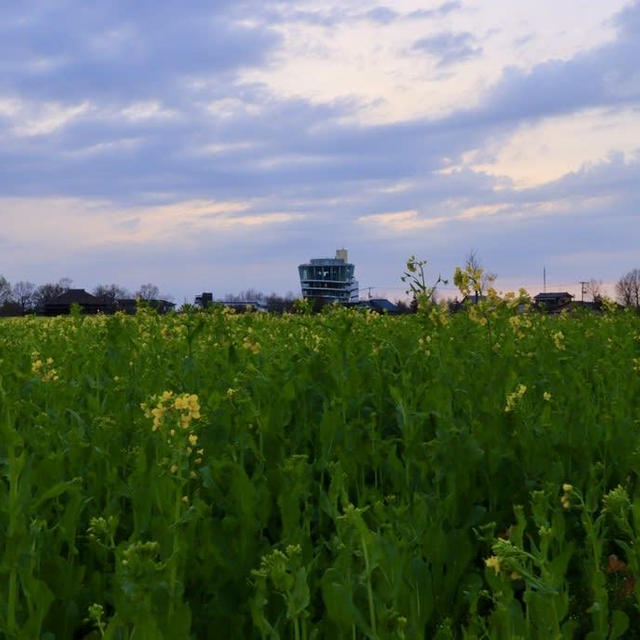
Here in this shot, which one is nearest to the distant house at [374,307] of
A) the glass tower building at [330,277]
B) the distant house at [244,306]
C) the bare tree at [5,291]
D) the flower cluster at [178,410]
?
the distant house at [244,306]

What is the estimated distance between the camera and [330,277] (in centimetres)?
18000

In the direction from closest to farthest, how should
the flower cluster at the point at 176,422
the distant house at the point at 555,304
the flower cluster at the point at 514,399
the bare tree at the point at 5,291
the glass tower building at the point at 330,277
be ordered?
the flower cluster at the point at 176,422 → the flower cluster at the point at 514,399 → the distant house at the point at 555,304 → the bare tree at the point at 5,291 → the glass tower building at the point at 330,277

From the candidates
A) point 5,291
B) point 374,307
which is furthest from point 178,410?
point 5,291

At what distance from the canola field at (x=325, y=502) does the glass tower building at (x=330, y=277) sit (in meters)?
163

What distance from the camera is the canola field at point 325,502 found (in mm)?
2615

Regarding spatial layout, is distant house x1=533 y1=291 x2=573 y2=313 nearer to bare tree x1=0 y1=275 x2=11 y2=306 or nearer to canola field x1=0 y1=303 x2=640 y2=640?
canola field x1=0 y1=303 x2=640 y2=640

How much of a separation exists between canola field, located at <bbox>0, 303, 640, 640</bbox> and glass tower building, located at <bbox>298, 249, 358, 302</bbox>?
536 ft

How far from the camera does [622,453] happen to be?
14.7 ft

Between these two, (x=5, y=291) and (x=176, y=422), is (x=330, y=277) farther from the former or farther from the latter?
(x=176, y=422)

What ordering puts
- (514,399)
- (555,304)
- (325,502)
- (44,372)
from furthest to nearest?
1. (555,304)
2. (44,372)
3. (514,399)
4. (325,502)

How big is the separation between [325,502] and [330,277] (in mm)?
176955

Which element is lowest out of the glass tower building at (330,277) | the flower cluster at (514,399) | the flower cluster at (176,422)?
the flower cluster at (514,399)

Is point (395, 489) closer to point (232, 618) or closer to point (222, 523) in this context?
point (222, 523)

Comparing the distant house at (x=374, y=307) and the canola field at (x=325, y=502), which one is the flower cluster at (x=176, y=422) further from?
the distant house at (x=374, y=307)
